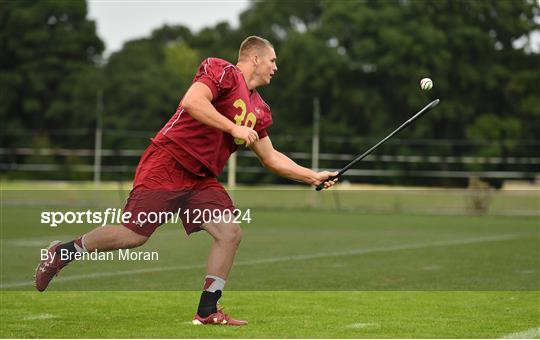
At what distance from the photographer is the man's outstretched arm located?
8008mm

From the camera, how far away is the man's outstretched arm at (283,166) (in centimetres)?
801

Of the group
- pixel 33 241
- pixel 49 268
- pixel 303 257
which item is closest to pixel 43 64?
pixel 33 241

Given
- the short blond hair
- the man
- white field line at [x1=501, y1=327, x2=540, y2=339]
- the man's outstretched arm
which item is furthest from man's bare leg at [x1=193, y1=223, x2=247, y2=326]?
white field line at [x1=501, y1=327, x2=540, y2=339]

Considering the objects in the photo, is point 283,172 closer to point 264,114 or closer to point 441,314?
point 264,114

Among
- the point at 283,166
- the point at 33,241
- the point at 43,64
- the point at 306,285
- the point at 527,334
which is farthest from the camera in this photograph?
the point at 43,64

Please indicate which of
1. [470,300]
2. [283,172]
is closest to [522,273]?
[470,300]

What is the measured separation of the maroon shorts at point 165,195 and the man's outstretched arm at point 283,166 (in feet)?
2.13

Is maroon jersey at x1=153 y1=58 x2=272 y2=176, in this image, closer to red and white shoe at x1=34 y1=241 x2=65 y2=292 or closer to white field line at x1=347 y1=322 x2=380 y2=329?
red and white shoe at x1=34 y1=241 x2=65 y2=292

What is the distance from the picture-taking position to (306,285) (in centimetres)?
1061

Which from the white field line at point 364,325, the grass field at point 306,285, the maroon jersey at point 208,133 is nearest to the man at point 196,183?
the maroon jersey at point 208,133

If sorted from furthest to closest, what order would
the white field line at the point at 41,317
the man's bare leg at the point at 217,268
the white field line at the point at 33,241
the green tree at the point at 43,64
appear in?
the green tree at the point at 43,64
the white field line at the point at 33,241
the white field line at the point at 41,317
the man's bare leg at the point at 217,268

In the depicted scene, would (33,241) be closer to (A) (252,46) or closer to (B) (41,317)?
(B) (41,317)

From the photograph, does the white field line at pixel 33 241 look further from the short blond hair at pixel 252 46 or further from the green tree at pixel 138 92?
the green tree at pixel 138 92

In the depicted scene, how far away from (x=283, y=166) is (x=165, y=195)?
115 centimetres
